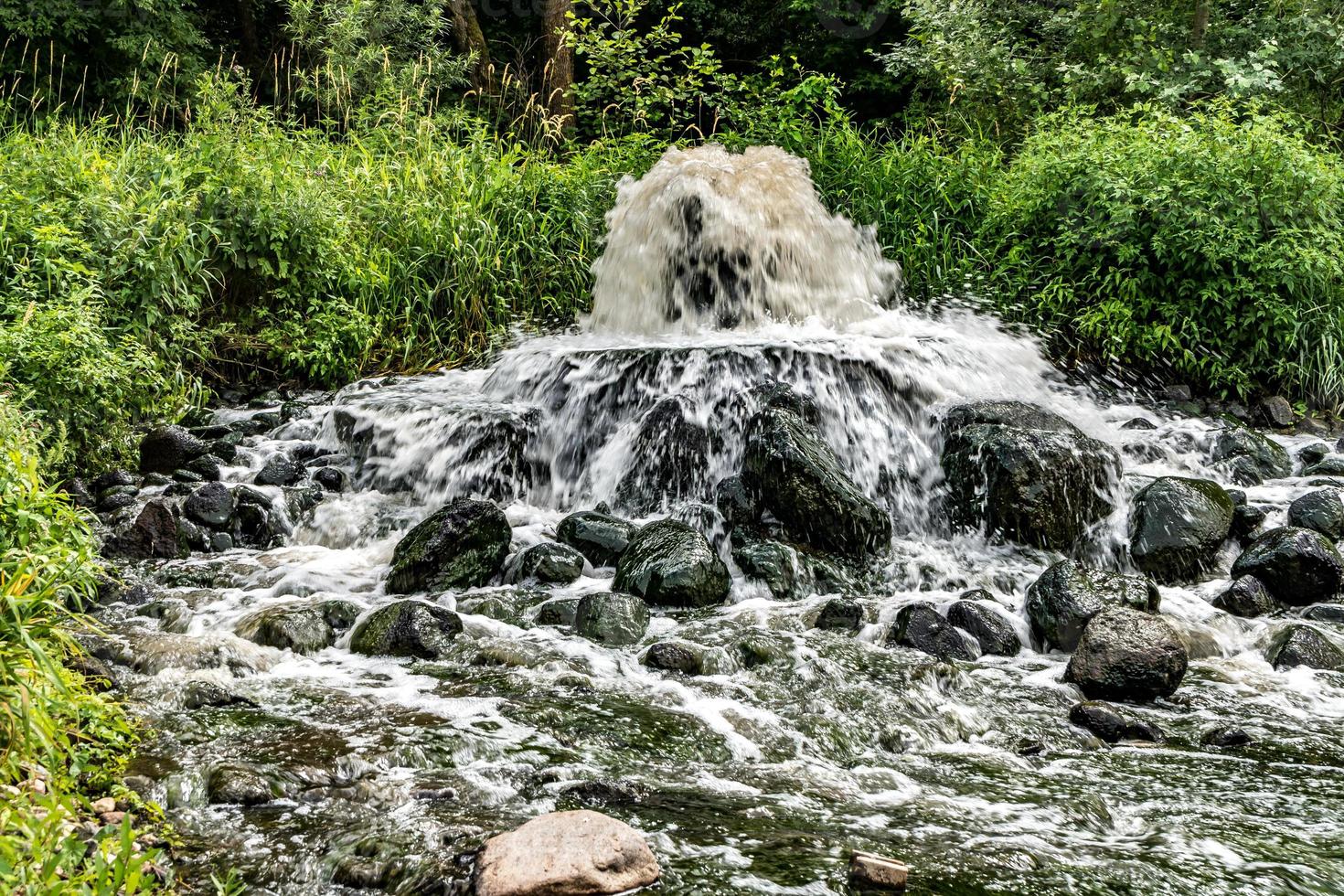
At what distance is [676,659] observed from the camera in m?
4.76

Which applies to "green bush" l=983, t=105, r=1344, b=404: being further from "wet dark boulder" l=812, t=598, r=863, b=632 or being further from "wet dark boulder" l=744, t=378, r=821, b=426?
"wet dark boulder" l=812, t=598, r=863, b=632

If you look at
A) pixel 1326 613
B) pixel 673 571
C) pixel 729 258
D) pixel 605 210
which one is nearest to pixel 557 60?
pixel 605 210

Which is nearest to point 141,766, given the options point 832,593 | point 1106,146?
point 832,593

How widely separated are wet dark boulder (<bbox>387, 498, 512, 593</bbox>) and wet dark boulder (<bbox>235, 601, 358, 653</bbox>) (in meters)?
0.60

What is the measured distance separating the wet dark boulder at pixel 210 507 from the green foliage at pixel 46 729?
9.88 feet

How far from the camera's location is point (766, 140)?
12008 mm

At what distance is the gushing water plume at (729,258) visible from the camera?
1034cm

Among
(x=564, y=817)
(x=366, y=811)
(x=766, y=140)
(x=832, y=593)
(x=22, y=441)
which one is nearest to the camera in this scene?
(x=564, y=817)

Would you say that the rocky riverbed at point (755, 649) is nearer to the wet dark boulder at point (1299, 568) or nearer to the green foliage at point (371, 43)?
the wet dark boulder at point (1299, 568)

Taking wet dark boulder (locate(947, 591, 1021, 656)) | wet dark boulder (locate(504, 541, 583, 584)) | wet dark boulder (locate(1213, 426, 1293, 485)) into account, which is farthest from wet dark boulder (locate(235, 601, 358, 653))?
wet dark boulder (locate(1213, 426, 1293, 485))

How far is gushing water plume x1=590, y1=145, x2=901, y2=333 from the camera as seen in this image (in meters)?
10.3

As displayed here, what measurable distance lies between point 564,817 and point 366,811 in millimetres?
723

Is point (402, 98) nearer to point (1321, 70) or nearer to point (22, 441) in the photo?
point (22, 441)

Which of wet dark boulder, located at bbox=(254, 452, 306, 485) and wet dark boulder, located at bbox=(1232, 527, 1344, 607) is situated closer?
wet dark boulder, located at bbox=(1232, 527, 1344, 607)
